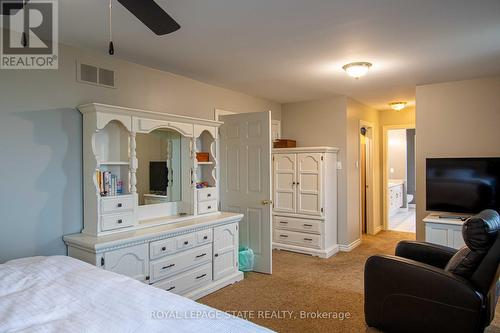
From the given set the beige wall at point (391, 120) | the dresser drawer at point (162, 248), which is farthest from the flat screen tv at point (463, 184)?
the dresser drawer at point (162, 248)

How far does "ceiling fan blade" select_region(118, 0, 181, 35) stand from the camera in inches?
56.7

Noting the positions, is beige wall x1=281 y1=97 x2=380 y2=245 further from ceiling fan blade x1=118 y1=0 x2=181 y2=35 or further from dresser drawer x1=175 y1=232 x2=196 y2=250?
ceiling fan blade x1=118 y1=0 x2=181 y2=35

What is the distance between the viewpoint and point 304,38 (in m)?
2.72

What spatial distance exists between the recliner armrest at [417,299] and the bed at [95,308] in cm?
154

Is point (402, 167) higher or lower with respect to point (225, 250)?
higher

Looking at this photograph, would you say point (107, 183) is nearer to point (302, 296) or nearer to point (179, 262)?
point (179, 262)

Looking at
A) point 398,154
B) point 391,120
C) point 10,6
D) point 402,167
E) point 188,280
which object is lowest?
point 188,280

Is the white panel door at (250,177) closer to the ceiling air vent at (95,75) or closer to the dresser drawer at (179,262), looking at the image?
the dresser drawer at (179,262)

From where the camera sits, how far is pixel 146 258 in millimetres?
2807

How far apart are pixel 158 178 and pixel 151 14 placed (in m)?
2.24

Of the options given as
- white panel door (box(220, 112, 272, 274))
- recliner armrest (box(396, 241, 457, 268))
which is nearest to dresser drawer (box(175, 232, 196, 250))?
white panel door (box(220, 112, 272, 274))

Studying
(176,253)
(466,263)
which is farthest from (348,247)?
(176,253)

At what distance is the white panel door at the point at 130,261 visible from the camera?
256 centimetres

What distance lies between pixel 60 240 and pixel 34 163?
674 millimetres
